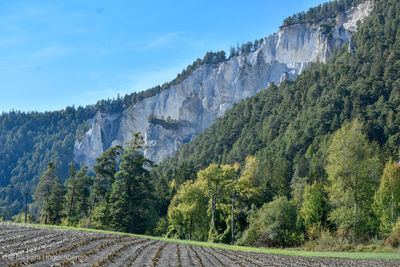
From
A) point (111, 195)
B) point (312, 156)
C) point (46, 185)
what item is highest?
point (312, 156)

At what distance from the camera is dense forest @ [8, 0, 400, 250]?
34.8m

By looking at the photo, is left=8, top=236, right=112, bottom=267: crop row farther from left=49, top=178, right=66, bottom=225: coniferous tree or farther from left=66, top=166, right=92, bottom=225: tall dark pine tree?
left=49, top=178, right=66, bottom=225: coniferous tree

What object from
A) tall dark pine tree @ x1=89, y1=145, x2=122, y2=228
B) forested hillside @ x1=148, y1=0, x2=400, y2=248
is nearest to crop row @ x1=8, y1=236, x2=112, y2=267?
forested hillside @ x1=148, y1=0, x2=400, y2=248

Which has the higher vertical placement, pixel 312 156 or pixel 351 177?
pixel 312 156

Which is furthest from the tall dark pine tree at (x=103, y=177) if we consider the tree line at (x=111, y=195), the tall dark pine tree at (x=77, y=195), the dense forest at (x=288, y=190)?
the tall dark pine tree at (x=77, y=195)

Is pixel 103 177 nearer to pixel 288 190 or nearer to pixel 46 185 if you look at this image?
pixel 46 185

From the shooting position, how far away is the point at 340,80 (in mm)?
110500

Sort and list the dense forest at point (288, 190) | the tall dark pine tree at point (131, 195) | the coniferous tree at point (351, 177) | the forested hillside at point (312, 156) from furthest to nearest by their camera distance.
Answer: the tall dark pine tree at point (131, 195) < the forested hillside at point (312, 156) < the dense forest at point (288, 190) < the coniferous tree at point (351, 177)

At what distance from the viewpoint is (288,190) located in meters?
59.0

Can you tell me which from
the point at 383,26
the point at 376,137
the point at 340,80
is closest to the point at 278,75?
the point at 383,26

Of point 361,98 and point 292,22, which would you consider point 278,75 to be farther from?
point 361,98

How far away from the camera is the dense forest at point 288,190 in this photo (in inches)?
1369

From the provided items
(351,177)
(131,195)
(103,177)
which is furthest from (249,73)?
(351,177)

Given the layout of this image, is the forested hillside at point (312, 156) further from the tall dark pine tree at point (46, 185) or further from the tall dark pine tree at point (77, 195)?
the tall dark pine tree at point (46, 185)
